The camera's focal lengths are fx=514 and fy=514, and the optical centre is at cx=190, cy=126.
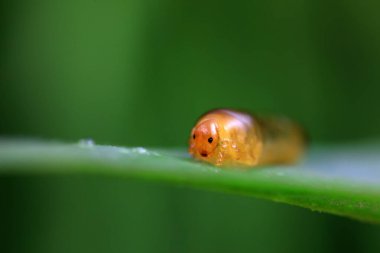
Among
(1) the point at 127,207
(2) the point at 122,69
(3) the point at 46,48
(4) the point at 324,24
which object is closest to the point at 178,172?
(1) the point at 127,207

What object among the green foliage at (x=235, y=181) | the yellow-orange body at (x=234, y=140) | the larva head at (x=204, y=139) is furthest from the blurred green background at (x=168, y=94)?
the green foliage at (x=235, y=181)

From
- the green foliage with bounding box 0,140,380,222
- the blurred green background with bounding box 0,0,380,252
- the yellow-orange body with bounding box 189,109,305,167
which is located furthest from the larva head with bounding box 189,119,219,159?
the blurred green background with bounding box 0,0,380,252

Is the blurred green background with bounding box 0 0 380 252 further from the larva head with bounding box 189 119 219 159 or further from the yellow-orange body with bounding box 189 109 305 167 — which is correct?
the larva head with bounding box 189 119 219 159

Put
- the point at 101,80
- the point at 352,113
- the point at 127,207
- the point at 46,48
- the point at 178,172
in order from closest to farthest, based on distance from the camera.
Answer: the point at 178,172
the point at 127,207
the point at 101,80
the point at 46,48
the point at 352,113

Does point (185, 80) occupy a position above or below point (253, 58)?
below

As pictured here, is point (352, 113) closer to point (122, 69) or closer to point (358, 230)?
point (358, 230)

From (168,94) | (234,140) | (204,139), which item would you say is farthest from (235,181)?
(168,94)

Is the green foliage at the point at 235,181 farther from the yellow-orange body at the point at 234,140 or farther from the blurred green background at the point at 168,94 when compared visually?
the blurred green background at the point at 168,94

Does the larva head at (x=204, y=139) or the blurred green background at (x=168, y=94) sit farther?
the blurred green background at (x=168, y=94)

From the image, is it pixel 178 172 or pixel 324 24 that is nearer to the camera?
pixel 178 172
